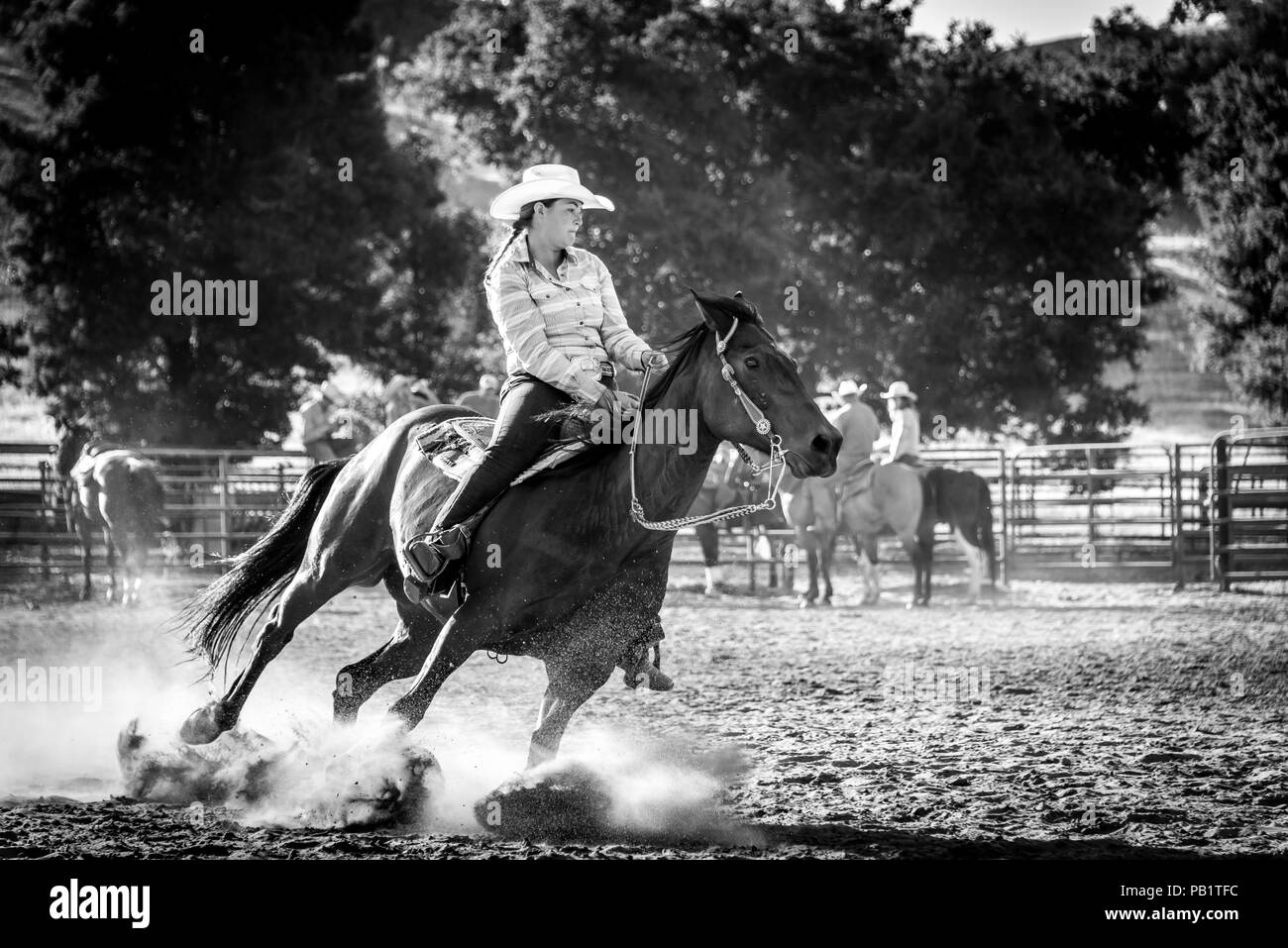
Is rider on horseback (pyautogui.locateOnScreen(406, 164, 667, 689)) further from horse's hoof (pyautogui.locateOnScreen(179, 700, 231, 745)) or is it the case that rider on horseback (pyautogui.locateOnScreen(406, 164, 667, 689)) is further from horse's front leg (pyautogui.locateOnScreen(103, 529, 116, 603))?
horse's front leg (pyautogui.locateOnScreen(103, 529, 116, 603))

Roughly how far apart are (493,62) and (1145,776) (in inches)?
969

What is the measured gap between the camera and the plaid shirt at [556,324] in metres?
5.10

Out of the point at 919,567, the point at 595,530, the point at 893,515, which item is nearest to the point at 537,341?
the point at 595,530

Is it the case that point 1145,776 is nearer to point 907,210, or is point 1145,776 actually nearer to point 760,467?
point 760,467

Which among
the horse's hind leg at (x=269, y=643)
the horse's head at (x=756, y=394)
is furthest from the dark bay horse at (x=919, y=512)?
the horse's head at (x=756, y=394)

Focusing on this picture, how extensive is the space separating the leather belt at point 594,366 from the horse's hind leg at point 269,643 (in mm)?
1549

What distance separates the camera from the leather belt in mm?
5141

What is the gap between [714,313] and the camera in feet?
16.0

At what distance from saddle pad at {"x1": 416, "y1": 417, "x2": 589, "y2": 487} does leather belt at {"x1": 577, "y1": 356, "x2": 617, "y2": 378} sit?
0.97 ft

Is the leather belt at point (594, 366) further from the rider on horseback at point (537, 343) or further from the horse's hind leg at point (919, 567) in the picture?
the horse's hind leg at point (919, 567)

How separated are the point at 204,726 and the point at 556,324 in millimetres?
2309

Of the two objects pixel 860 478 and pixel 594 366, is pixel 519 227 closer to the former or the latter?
pixel 594 366

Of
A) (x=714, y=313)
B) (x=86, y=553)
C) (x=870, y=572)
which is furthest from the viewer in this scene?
(x=86, y=553)
